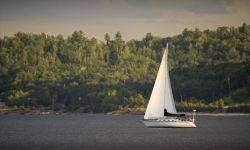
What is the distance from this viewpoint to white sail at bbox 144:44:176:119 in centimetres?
12375

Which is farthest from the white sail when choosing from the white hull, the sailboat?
the white hull

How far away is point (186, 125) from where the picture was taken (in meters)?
129

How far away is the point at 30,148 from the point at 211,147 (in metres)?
21.9

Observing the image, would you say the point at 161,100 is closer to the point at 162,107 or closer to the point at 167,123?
→ the point at 162,107

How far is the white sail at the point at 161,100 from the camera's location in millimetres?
123750

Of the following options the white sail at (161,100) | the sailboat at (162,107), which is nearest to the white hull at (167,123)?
the sailboat at (162,107)

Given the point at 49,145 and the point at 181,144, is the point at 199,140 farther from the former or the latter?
the point at 49,145

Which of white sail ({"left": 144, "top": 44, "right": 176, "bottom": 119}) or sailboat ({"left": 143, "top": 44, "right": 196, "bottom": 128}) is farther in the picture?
white sail ({"left": 144, "top": 44, "right": 176, "bottom": 119})

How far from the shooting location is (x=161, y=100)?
125 meters

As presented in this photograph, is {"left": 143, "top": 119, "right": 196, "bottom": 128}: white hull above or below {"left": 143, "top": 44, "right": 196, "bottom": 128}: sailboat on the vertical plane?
below

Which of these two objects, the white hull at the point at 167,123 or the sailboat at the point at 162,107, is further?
the white hull at the point at 167,123

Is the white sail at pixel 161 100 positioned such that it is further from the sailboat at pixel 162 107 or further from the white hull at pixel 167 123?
the white hull at pixel 167 123

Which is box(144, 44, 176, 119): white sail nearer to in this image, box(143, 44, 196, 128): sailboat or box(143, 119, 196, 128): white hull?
box(143, 44, 196, 128): sailboat

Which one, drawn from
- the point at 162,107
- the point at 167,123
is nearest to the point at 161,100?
the point at 162,107
